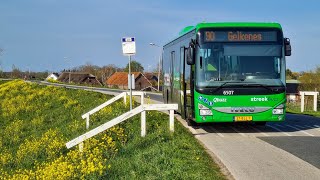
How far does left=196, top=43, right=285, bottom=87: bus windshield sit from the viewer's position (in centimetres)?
1266

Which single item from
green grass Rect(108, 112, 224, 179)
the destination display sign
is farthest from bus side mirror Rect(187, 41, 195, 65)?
green grass Rect(108, 112, 224, 179)

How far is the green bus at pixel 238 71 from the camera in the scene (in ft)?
41.6

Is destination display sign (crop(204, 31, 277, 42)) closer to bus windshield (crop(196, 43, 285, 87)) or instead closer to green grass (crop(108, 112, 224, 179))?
bus windshield (crop(196, 43, 285, 87))

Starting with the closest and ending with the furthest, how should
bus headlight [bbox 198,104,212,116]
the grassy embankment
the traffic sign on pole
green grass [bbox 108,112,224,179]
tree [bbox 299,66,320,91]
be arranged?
green grass [bbox 108,112,224,179], the grassy embankment, bus headlight [bbox 198,104,212,116], the traffic sign on pole, tree [bbox 299,66,320,91]

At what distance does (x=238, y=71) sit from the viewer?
1266 cm

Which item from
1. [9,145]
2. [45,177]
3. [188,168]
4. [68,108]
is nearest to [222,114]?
[188,168]

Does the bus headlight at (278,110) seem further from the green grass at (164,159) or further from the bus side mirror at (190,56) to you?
the bus side mirror at (190,56)

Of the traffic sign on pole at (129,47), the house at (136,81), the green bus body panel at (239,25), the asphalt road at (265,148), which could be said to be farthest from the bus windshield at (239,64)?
the house at (136,81)

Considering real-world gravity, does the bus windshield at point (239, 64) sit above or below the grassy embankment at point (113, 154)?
above

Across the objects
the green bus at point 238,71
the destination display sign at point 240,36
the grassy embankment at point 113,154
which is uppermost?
the destination display sign at point 240,36

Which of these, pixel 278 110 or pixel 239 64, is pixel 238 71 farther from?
pixel 278 110

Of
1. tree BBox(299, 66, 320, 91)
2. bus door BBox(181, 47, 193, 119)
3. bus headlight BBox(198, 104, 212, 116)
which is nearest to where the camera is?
bus headlight BBox(198, 104, 212, 116)

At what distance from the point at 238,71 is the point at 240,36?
39.9 inches

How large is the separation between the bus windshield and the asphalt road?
153 cm
